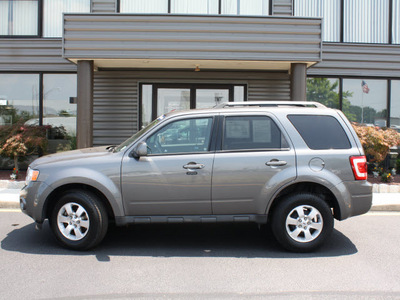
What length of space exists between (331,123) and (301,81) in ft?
15.9

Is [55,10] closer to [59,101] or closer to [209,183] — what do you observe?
[59,101]

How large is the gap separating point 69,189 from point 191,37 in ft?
18.2

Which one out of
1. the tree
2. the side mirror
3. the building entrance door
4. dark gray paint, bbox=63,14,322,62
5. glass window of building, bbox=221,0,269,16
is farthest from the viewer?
the building entrance door

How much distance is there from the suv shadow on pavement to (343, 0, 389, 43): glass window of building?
7.50 meters

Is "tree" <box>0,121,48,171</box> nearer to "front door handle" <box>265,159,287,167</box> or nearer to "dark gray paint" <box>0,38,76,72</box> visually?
"dark gray paint" <box>0,38,76,72</box>

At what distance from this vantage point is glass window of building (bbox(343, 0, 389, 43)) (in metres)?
11.4

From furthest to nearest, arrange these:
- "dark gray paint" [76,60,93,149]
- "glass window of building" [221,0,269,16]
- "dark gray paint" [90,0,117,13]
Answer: "glass window of building" [221,0,269,16]
"dark gray paint" [90,0,117,13]
"dark gray paint" [76,60,93,149]

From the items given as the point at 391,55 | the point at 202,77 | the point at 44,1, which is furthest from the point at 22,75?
→ the point at 391,55

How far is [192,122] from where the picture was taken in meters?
5.25

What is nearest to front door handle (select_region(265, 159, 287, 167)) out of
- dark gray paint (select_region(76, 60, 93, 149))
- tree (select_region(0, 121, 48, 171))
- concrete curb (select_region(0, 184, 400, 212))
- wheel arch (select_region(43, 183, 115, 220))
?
wheel arch (select_region(43, 183, 115, 220))

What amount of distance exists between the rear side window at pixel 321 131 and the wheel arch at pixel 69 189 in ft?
8.64

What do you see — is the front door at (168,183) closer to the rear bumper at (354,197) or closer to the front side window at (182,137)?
the front side window at (182,137)

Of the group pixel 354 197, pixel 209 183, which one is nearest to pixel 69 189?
pixel 209 183

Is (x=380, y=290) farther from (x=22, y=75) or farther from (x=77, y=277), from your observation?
(x=22, y=75)
